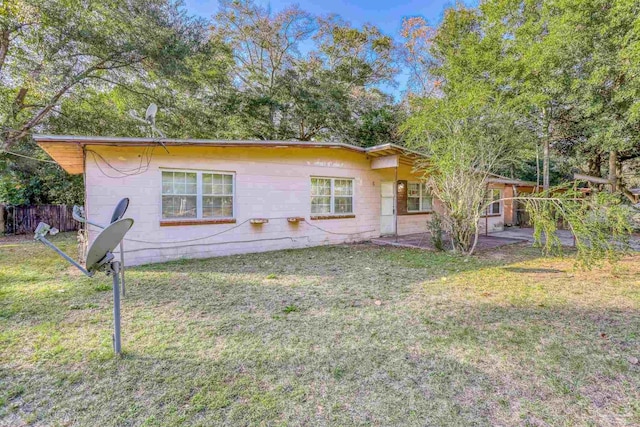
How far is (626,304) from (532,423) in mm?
3632

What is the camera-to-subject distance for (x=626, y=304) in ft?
14.1

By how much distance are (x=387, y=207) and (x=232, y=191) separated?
5702mm

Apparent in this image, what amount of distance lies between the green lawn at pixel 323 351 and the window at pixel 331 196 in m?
4.06

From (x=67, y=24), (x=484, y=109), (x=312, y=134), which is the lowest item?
(x=484, y=109)

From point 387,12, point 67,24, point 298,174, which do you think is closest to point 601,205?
point 298,174

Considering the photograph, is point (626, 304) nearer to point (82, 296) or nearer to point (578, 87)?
point (82, 296)

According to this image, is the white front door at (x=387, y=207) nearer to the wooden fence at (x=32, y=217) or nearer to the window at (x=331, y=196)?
the window at (x=331, y=196)

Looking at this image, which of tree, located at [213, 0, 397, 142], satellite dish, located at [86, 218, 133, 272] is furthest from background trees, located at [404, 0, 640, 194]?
satellite dish, located at [86, 218, 133, 272]

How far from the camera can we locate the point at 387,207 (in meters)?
11.2

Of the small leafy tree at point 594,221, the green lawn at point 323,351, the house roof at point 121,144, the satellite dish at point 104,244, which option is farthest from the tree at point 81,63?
the small leafy tree at point 594,221

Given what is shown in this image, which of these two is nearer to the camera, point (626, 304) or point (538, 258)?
point (626, 304)

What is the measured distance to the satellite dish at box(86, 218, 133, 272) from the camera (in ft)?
7.80

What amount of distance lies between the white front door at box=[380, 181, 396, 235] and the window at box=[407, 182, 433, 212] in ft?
2.73

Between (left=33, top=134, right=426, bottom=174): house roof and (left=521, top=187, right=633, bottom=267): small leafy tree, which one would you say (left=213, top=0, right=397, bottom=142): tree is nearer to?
(left=33, top=134, right=426, bottom=174): house roof
